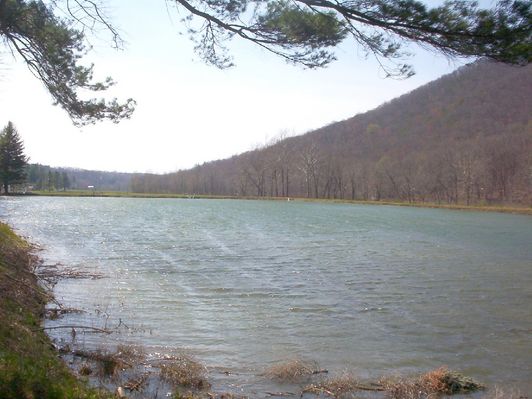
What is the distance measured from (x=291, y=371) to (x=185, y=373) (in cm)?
159

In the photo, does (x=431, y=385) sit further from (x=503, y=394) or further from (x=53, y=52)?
(x=53, y=52)

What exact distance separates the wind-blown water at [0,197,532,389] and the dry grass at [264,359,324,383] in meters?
0.30

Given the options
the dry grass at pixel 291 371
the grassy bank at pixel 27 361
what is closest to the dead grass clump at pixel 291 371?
the dry grass at pixel 291 371

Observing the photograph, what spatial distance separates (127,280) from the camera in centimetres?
1533

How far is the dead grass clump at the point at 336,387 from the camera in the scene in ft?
22.9

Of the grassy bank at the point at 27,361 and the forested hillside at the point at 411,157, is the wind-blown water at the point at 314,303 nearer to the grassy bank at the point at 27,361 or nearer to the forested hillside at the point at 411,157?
the grassy bank at the point at 27,361

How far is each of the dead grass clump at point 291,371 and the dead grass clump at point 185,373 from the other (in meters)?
1.03

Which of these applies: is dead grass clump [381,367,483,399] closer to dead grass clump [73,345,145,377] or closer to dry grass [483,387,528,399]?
dry grass [483,387,528,399]

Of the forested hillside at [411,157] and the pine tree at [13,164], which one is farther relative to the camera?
the forested hillside at [411,157]

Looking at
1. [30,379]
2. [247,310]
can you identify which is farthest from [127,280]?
[30,379]

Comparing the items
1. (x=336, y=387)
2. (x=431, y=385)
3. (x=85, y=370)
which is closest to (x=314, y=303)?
(x=431, y=385)

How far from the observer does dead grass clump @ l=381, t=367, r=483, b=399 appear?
7078 mm

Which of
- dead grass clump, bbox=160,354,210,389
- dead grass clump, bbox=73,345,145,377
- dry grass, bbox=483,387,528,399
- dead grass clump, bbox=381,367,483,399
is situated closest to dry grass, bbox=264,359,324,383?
dead grass clump, bbox=160,354,210,389

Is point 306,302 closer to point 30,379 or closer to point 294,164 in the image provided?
point 30,379
